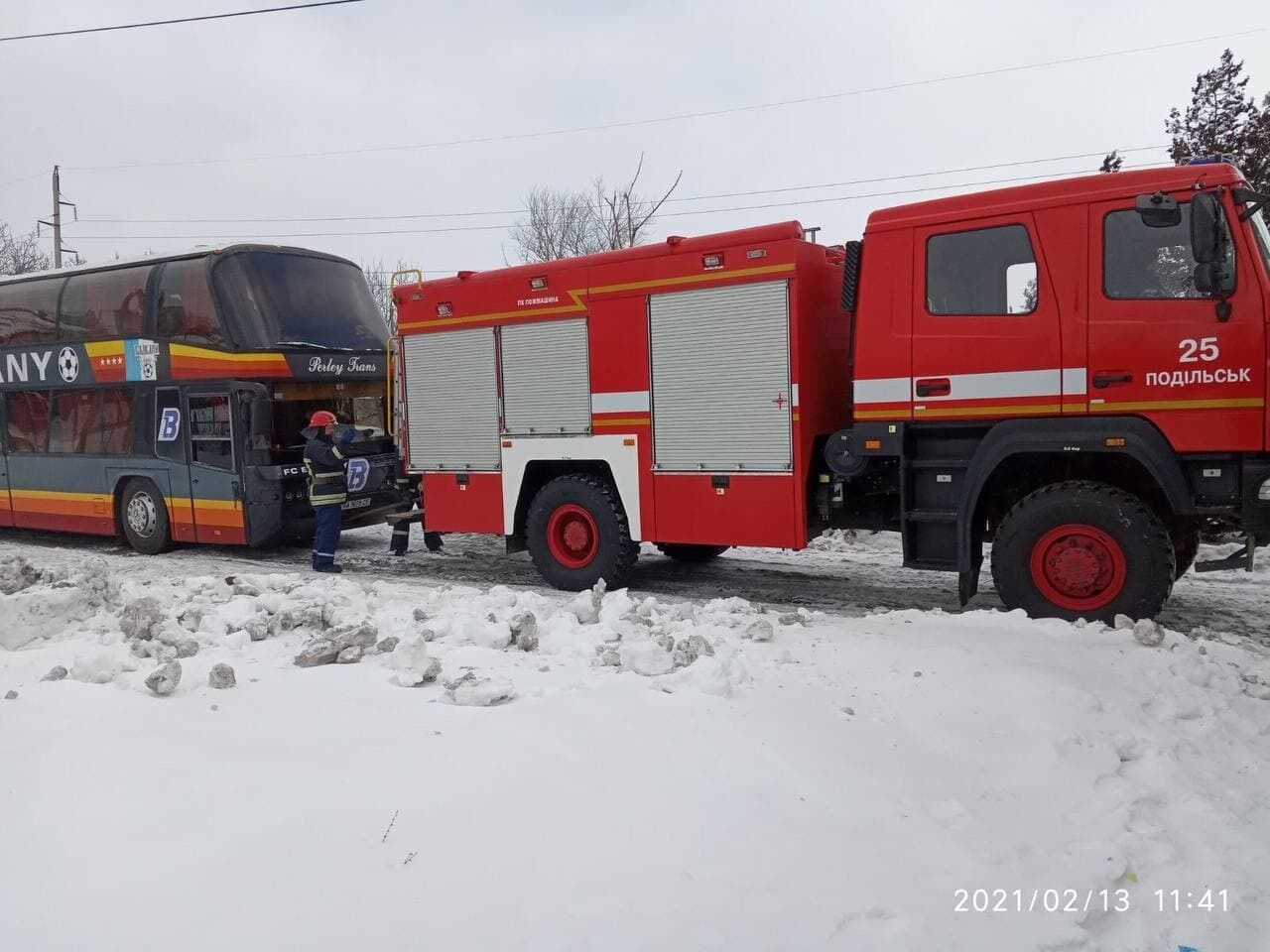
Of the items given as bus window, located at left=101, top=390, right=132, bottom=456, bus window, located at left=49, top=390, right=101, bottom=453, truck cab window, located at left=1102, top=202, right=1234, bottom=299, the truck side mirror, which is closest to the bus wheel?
bus window, located at left=101, top=390, right=132, bottom=456

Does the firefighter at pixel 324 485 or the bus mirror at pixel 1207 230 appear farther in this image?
the firefighter at pixel 324 485

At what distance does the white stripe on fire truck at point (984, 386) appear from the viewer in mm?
6184

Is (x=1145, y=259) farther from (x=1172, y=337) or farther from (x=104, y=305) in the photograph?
(x=104, y=305)

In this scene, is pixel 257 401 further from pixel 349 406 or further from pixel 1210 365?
pixel 1210 365

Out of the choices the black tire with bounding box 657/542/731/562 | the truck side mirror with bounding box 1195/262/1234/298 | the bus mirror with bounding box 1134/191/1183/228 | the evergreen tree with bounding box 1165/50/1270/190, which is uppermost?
the evergreen tree with bounding box 1165/50/1270/190

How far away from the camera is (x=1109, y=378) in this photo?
6.04m

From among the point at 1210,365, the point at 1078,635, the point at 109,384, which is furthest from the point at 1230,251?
the point at 109,384

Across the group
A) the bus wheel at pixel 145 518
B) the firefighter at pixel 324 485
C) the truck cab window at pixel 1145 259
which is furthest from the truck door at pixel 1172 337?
the bus wheel at pixel 145 518

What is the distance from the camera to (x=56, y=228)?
111 ft

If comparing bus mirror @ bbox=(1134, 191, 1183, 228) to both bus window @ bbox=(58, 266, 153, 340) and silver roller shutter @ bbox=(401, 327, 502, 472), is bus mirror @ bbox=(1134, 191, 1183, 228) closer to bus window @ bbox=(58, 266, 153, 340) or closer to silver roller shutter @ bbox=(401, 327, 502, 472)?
silver roller shutter @ bbox=(401, 327, 502, 472)

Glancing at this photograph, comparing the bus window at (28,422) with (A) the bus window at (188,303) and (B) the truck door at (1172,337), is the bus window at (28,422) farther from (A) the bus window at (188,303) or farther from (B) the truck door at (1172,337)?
(B) the truck door at (1172,337)

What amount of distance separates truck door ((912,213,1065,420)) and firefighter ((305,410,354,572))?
238 inches

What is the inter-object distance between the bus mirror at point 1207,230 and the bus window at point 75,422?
1165 centimetres

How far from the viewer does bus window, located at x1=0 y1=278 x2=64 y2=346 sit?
1215 centimetres
